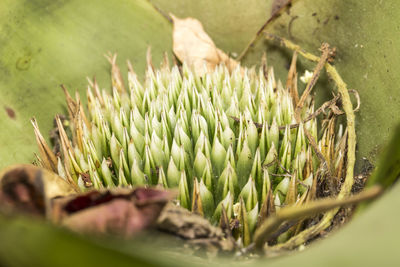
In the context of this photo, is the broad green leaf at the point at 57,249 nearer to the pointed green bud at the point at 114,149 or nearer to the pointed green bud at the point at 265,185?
the pointed green bud at the point at 265,185

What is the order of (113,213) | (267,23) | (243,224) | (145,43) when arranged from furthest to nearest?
(145,43) < (267,23) < (243,224) < (113,213)

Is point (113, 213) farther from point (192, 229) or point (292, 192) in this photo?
point (292, 192)

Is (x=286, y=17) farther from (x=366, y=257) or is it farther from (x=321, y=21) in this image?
(x=366, y=257)

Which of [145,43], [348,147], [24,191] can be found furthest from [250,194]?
[145,43]

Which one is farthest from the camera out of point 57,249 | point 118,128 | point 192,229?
point 118,128

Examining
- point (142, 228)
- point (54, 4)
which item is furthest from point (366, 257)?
point (54, 4)

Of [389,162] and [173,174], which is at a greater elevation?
[173,174]

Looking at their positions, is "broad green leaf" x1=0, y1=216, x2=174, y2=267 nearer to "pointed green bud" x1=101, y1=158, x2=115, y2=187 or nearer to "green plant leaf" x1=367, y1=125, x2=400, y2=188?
"green plant leaf" x1=367, y1=125, x2=400, y2=188
